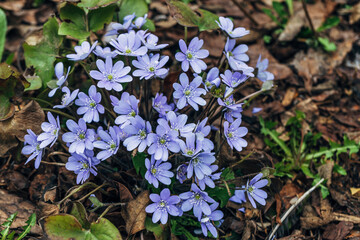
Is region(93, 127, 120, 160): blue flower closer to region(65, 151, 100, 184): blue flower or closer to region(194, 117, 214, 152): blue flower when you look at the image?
region(65, 151, 100, 184): blue flower

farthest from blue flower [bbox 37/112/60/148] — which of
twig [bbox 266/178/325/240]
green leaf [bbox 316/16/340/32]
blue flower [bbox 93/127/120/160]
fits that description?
green leaf [bbox 316/16/340/32]

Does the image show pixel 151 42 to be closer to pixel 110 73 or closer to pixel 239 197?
pixel 110 73

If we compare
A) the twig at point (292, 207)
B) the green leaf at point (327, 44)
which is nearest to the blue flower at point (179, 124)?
the twig at point (292, 207)

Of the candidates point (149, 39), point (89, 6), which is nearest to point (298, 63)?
point (149, 39)

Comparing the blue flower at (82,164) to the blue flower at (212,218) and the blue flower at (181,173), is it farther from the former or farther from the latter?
the blue flower at (212,218)

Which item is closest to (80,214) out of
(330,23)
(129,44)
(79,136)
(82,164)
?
(82,164)

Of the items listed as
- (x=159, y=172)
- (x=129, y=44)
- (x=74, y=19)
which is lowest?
(x=159, y=172)

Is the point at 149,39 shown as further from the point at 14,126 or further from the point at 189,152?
the point at 14,126
